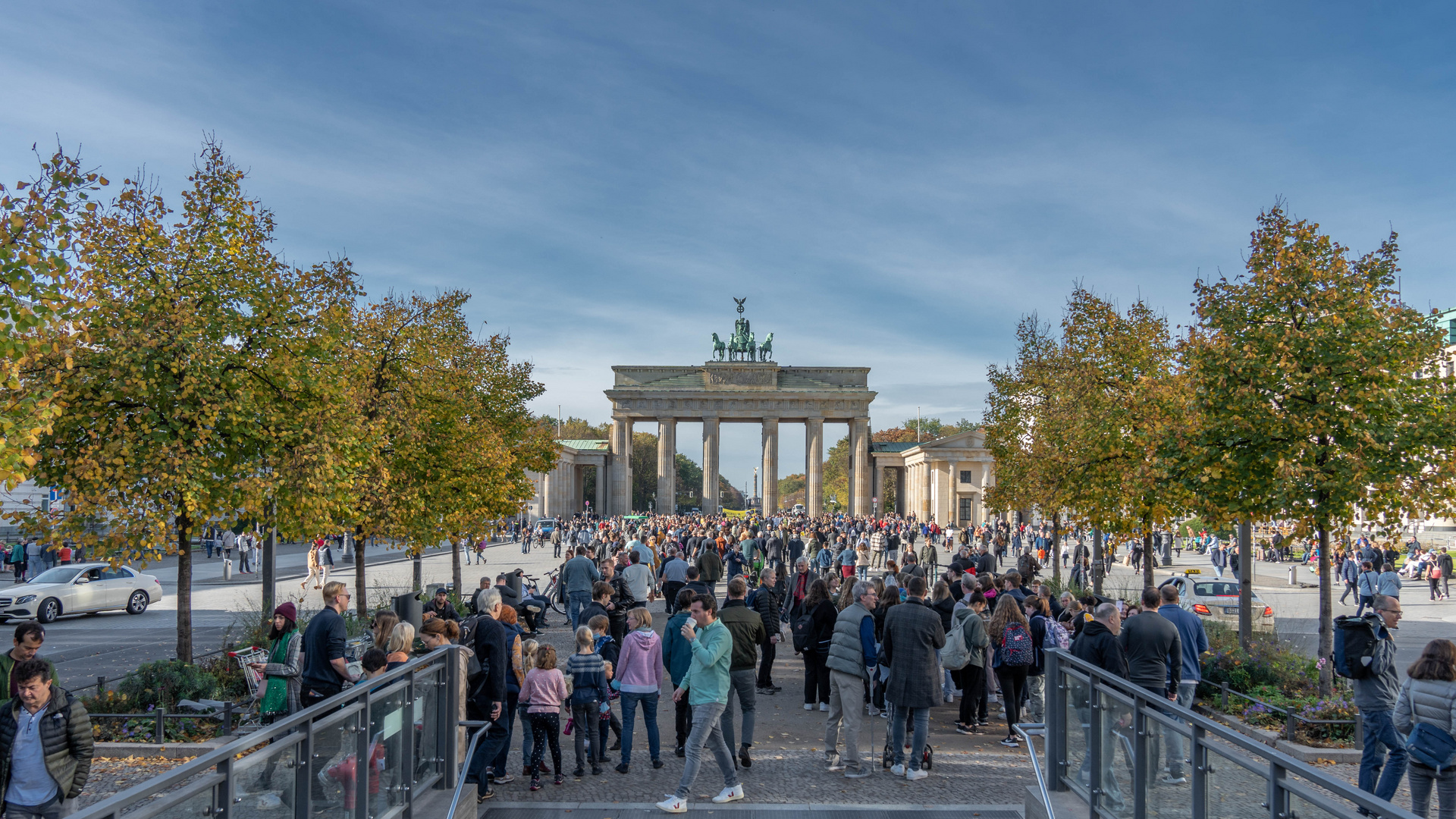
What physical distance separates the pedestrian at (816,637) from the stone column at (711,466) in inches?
2653

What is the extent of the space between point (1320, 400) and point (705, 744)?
976cm

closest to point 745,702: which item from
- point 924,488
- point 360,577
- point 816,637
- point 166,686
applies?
point 816,637

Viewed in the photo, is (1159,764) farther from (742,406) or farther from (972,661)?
(742,406)

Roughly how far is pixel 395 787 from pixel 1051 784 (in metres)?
4.96

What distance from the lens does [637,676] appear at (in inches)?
380

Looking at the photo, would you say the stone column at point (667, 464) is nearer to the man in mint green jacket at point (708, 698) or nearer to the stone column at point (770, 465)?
the stone column at point (770, 465)

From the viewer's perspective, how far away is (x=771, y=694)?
537 inches

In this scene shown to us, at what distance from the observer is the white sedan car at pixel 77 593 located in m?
22.6

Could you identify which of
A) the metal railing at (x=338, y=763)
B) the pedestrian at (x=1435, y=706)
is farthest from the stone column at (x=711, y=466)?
the pedestrian at (x=1435, y=706)

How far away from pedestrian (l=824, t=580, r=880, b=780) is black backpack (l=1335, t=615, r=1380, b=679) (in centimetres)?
403

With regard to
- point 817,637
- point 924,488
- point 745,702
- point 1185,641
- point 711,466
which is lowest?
point 924,488

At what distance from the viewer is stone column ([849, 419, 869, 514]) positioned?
85125mm

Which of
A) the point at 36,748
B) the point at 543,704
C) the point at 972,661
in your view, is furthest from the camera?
the point at 972,661

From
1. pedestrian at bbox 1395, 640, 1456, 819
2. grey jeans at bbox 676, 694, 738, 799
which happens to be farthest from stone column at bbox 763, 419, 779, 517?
pedestrian at bbox 1395, 640, 1456, 819
